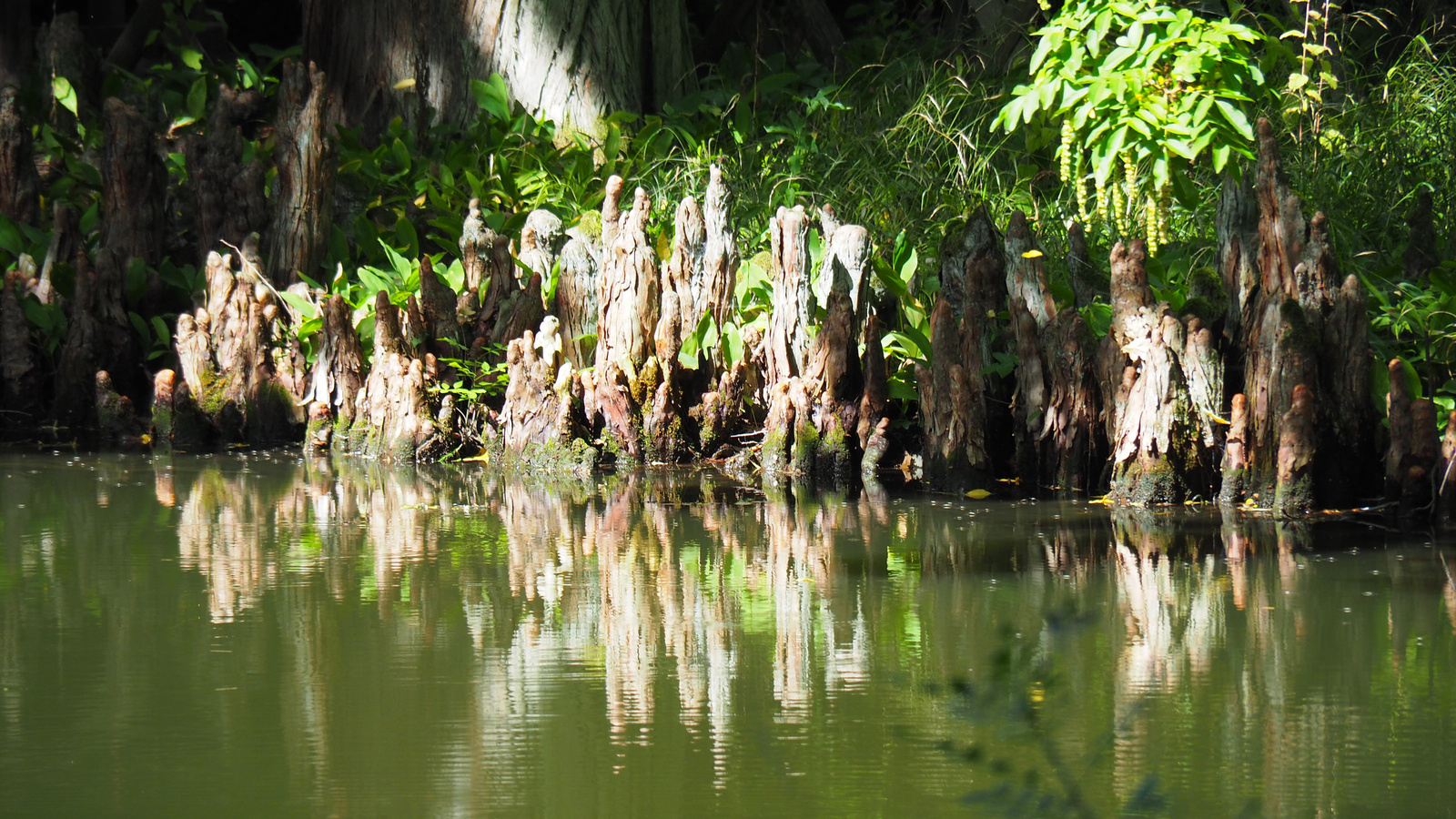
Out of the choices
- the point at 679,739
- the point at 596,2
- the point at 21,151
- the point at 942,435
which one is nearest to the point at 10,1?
the point at 21,151

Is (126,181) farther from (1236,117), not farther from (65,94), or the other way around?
(1236,117)

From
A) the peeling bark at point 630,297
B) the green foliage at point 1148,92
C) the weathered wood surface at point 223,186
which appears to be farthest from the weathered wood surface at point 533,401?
the weathered wood surface at point 223,186

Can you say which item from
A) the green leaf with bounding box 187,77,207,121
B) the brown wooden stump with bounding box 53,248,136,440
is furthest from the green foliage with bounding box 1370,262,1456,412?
the green leaf with bounding box 187,77,207,121

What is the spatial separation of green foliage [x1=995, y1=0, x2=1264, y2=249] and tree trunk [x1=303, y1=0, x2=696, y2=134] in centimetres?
414

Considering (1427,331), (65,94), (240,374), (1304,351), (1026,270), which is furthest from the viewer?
(65,94)

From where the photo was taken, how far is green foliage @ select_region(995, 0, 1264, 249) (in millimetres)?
5262

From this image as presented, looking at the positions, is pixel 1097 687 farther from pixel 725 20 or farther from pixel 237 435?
pixel 725 20

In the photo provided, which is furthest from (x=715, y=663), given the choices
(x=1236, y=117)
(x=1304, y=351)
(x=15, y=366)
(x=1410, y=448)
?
(x=15, y=366)

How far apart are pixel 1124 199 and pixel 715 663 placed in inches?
154

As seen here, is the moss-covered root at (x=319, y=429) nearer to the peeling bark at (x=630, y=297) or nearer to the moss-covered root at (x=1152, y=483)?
the peeling bark at (x=630, y=297)

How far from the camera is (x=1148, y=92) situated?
541 centimetres

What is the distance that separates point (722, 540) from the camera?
426 centimetres

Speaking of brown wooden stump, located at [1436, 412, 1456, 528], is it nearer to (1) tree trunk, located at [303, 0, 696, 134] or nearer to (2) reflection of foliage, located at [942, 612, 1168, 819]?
(2) reflection of foliage, located at [942, 612, 1168, 819]

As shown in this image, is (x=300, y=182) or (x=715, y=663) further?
(x=300, y=182)
